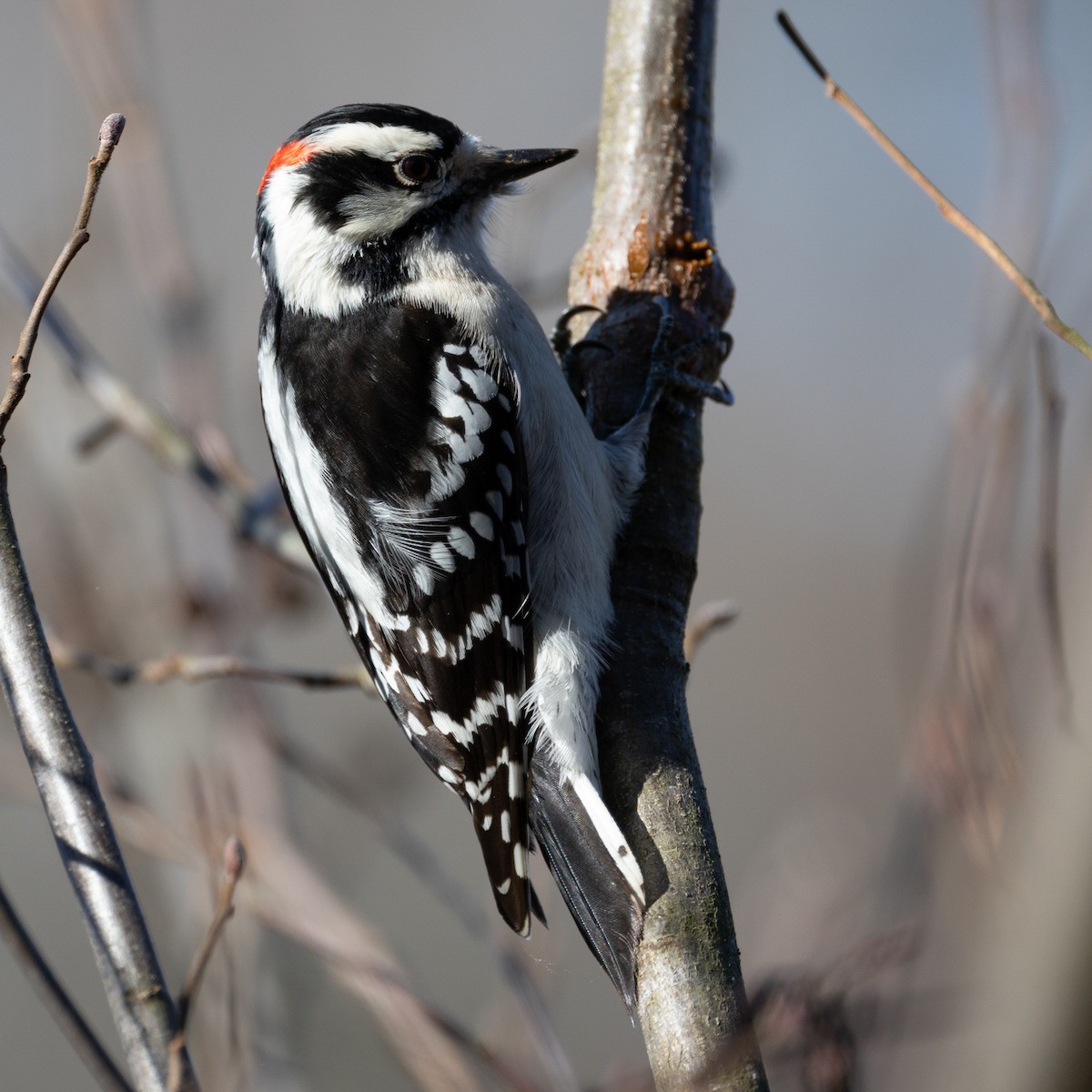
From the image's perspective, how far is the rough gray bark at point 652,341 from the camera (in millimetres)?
2037

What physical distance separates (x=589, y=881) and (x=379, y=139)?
1704mm

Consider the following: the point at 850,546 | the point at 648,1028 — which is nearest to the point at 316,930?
the point at 648,1028

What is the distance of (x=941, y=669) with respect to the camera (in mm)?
1894

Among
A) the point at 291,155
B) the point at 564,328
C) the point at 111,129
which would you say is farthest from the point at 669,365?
the point at 111,129

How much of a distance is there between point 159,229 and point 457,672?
4.95 ft

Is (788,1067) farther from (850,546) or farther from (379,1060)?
(850,546)

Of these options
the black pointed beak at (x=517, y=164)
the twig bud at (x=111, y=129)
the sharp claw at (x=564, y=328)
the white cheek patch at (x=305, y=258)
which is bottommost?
the sharp claw at (x=564, y=328)

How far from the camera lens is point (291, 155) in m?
2.74

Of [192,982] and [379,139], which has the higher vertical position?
[379,139]

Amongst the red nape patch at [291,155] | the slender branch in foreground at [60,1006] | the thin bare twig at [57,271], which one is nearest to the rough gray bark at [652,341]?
the red nape patch at [291,155]

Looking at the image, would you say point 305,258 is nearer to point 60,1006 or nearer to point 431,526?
→ point 431,526

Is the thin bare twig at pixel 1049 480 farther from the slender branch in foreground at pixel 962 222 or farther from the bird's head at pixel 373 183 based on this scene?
the bird's head at pixel 373 183

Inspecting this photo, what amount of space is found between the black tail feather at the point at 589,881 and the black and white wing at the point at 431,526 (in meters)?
0.07

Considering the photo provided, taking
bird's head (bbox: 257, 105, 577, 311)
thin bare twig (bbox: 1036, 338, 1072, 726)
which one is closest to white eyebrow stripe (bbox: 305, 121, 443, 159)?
bird's head (bbox: 257, 105, 577, 311)
